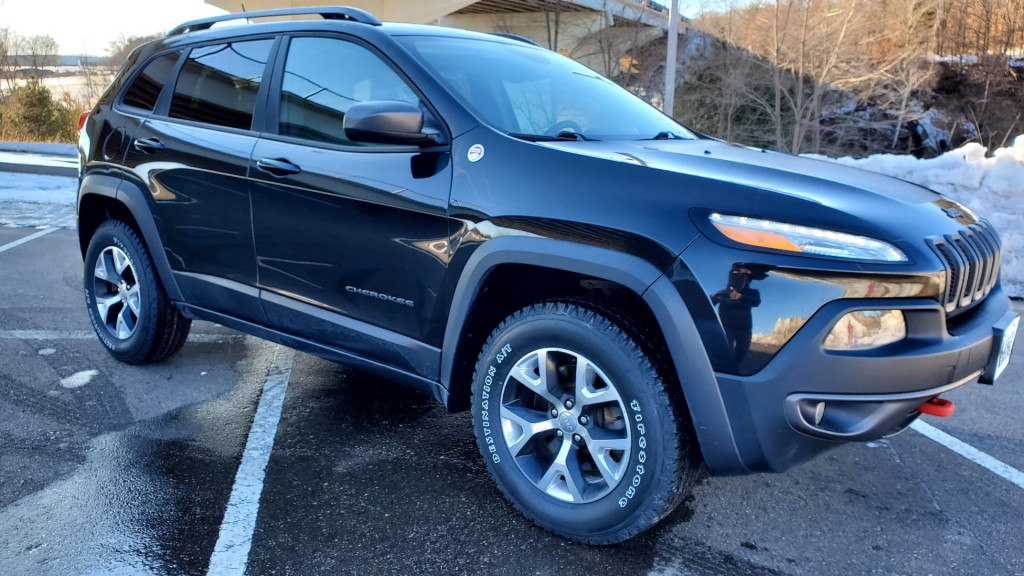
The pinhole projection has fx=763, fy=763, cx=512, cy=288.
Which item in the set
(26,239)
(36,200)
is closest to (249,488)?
(26,239)

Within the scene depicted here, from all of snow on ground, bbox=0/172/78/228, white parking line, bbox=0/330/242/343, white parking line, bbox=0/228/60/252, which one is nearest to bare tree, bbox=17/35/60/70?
snow on ground, bbox=0/172/78/228

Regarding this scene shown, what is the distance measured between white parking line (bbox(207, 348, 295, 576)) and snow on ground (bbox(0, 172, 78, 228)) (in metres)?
5.61

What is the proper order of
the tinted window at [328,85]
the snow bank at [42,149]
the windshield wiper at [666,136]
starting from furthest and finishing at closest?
the snow bank at [42,149], the windshield wiper at [666,136], the tinted window at [328,85]

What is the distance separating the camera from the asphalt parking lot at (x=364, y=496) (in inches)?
100

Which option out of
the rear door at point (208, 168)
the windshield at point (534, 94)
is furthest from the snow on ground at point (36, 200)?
the windshield at point (534, 94)

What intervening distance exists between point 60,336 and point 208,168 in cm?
208

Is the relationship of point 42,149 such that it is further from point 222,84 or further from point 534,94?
point 534,94

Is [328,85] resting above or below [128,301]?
above

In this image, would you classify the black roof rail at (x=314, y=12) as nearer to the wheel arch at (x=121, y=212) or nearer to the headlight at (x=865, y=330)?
the wheel arch at (x=121, y=212)

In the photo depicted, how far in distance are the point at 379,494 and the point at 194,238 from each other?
5.38ft

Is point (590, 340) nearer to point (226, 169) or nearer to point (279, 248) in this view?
point (279, 248)

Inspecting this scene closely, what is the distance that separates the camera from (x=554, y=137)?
9.68ft

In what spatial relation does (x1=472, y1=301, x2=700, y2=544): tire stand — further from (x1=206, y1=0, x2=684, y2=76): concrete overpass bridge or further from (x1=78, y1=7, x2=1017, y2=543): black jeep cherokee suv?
(x1=206, y1=0, x2=684, y2=76): concrete overpass bridge

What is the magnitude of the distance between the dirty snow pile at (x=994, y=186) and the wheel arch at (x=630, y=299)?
17.8 feet
